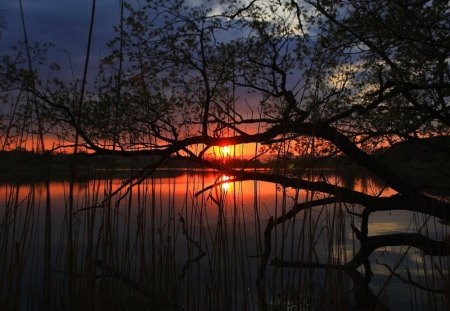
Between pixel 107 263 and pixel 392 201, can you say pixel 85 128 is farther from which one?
pixel 392 201

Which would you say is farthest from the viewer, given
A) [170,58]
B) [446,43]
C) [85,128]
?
[85,128]

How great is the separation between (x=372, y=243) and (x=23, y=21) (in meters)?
3.99

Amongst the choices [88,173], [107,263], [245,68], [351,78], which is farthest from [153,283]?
[351,78]

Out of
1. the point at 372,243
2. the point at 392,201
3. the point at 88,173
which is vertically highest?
the point at 88,173

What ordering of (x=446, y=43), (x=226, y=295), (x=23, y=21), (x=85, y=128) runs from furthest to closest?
1. (x=85, y=128)
2. (x=446, y=43)
3. (x=226, y=295)
4. (x=23, y=21)

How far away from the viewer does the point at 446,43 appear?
174 inches

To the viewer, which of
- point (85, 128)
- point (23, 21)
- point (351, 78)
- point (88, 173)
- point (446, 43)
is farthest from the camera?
point (351, 78)

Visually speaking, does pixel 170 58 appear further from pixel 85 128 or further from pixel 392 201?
pixel 392 201

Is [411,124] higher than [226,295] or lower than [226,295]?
higher

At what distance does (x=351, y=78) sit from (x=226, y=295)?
13.4 feet

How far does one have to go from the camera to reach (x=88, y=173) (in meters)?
2.72

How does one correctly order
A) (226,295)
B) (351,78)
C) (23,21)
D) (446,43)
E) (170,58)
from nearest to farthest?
(23,21)
(226,295)
(446,43)
(170,58)
(351,78)

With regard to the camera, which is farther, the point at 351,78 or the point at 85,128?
the point at 351,78

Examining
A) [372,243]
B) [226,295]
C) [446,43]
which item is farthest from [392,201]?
[226,295]
